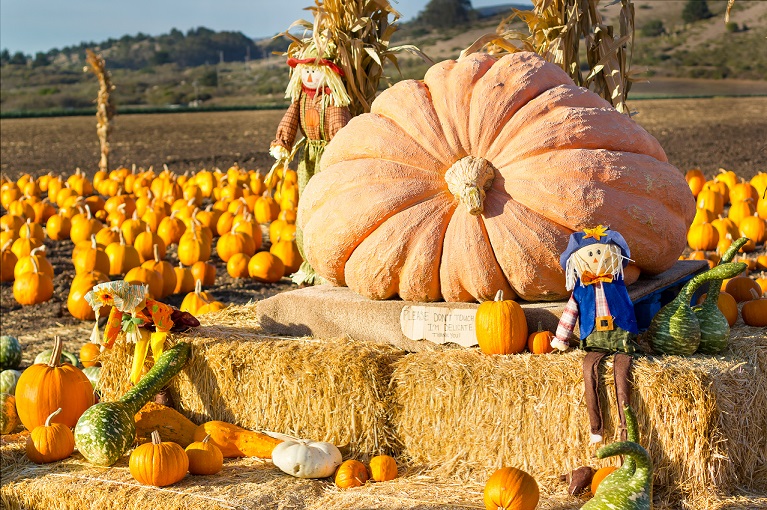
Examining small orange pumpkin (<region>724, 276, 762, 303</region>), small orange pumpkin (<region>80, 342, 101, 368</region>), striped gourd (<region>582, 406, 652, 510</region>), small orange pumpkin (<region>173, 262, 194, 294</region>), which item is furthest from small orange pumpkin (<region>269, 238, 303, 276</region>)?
striped gourd (<region>582, 406, 652, 510</region>)

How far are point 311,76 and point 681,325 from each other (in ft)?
12.4

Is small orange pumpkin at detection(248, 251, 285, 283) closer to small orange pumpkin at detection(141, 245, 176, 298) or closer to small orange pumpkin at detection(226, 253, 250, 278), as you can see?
small orange pumpkin at detection(226, 253, 250, 278)

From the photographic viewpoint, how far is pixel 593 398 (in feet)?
12.9

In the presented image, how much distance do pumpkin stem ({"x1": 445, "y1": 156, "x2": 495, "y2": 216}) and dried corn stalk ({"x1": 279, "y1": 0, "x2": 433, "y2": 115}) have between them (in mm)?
2281

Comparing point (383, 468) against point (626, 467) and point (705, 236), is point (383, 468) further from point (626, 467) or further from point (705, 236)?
point (705, 236)

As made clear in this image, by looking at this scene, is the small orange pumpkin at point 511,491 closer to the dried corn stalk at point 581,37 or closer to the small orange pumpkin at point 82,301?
the dried corn stalk at point 581,37

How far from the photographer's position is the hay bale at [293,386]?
4.52 metres

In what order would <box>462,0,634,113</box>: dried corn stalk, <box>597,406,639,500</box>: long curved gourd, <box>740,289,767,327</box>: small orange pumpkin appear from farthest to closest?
<box>462,0,634,113</box>: dried corn stalk → <box>740,289,767,327</box>: small orange pumpkin → <box>597,406,639,500</box>: long curved gourd

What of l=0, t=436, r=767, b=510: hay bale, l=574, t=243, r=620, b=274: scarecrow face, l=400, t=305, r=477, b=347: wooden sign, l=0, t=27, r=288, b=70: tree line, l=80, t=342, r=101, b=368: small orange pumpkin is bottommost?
l=0, t=436, r=767, b=510: hay bale

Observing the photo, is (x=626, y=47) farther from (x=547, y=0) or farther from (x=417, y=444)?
(x=417, y=444)

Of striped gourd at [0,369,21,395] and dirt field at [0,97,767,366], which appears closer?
striped gourd at [0,369,21,395]

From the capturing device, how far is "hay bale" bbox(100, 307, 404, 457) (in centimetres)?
452

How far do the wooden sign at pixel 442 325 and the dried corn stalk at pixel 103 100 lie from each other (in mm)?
12733

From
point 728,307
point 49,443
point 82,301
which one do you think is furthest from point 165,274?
point 728,307
